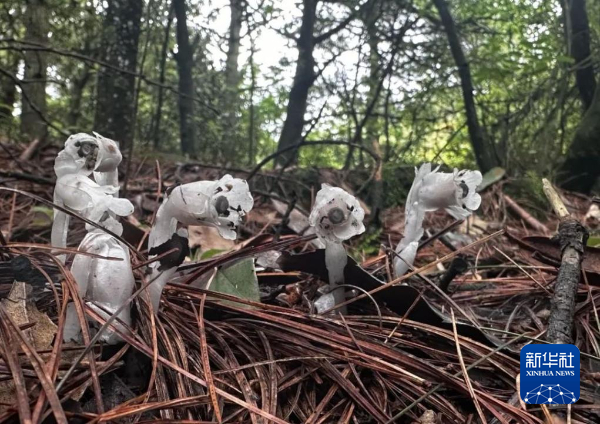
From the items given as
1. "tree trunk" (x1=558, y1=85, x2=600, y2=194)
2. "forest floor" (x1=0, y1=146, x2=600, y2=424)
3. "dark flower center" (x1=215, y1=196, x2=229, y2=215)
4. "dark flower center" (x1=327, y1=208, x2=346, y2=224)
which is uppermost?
"tree trunk" (x1=558, y1=85, x2=600, y2=194)

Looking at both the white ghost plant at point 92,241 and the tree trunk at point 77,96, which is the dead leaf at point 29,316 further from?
the tree trunk at point 77,96

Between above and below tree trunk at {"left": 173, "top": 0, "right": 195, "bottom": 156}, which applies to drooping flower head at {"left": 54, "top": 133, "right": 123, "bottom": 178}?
below

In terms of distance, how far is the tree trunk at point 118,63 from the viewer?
4.24 metres

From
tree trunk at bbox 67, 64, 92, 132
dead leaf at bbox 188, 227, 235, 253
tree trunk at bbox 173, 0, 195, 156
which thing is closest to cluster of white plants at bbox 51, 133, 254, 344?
dead leaf at bbox 188, 227, 235, 253

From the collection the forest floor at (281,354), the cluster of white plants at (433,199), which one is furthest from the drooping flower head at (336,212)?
the cluster of white plants at (433,199)

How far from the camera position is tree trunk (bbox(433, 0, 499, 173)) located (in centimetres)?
422

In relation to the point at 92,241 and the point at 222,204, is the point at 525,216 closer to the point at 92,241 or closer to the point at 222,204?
the point at 222,204

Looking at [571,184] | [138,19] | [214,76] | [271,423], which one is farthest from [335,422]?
[214,76]

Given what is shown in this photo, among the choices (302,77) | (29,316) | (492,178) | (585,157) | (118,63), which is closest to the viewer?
(29,316)

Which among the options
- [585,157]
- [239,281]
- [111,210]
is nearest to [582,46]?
[585,157]

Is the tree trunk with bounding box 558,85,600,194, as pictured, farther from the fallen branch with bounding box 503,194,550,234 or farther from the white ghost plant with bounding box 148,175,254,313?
the white ghost plant with bounding box 148,175,254,313

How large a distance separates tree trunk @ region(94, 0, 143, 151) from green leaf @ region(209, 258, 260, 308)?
3140 mm

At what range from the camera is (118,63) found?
434 centimetres

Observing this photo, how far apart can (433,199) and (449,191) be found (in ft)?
0.19
